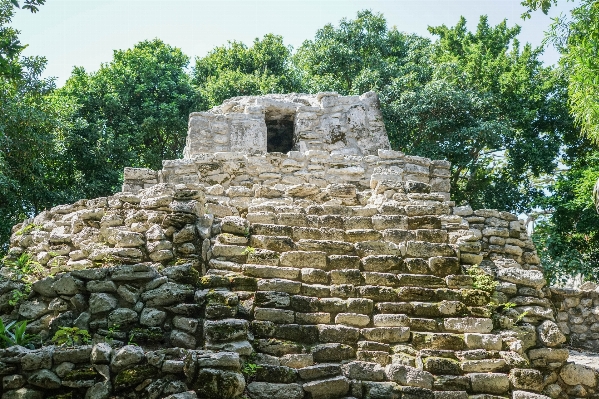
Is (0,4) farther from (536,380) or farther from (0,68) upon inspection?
(536,380)

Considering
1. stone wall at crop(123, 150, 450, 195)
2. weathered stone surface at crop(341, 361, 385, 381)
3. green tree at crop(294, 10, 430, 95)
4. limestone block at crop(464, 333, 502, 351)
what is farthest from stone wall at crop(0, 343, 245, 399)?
green tree at crop(294, 10, 430, 95)

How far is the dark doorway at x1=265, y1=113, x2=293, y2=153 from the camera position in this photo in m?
9.02

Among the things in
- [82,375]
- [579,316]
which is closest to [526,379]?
[82,375]

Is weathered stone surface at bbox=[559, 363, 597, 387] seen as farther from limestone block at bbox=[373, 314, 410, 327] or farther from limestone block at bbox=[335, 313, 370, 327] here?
limestone block at bbox=[335, 313, 370, 327]

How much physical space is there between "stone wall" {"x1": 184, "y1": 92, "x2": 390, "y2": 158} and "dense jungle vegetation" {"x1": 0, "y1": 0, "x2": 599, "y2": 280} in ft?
10.1

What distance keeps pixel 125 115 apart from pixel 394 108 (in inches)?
254

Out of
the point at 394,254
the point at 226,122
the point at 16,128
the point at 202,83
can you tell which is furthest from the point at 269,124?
the point at 202,83

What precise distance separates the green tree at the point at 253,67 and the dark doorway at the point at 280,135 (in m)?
5.20

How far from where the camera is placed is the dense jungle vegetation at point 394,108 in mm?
9734

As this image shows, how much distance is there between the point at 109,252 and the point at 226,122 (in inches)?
169

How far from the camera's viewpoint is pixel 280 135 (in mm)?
9320

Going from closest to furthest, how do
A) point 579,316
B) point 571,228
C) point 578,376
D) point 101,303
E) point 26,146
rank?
point 101,303 → point 578,376 → point 579,316 → point 26,146 → point 571,228

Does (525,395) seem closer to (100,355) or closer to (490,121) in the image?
(100,355)

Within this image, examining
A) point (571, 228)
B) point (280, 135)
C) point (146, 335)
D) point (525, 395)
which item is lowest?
point (525, 395)
